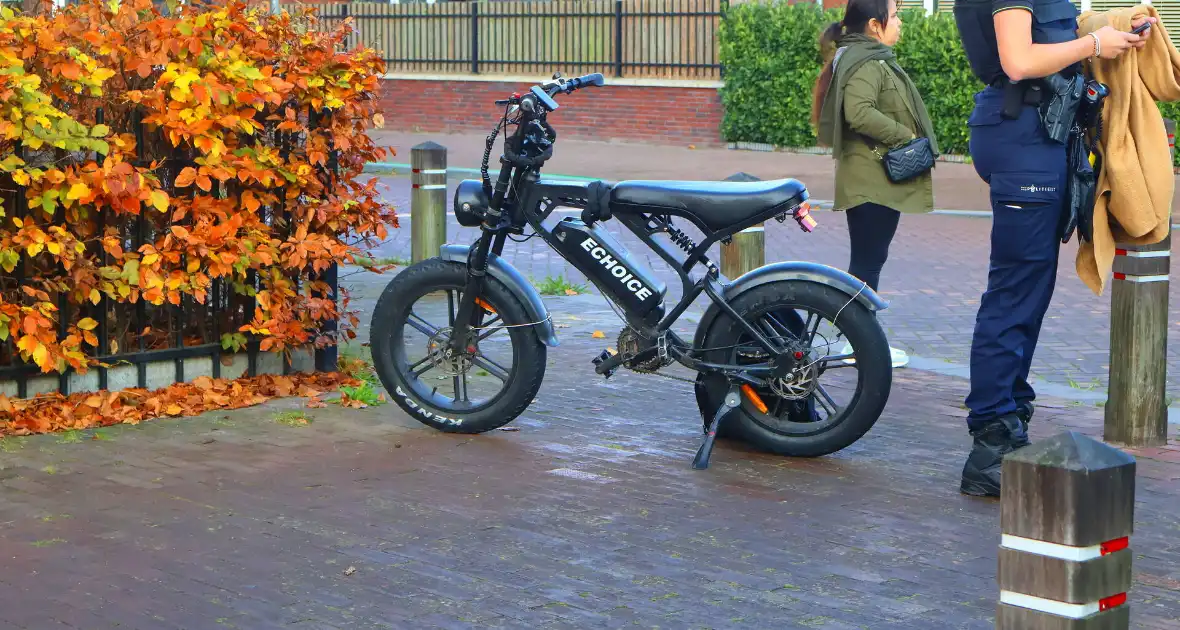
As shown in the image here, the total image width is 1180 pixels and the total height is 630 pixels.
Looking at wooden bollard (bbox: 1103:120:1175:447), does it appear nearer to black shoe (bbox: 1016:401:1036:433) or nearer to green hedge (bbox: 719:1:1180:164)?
black shoe (bbox: 1016:401:1036:433)

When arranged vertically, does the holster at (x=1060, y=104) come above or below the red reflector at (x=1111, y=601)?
above

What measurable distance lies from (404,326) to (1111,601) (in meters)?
3.88

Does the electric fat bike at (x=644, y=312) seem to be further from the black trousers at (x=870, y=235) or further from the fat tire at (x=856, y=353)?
the black trousers at (x=870, y=235)

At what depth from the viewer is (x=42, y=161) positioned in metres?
6.13

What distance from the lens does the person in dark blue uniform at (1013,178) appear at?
197 inches

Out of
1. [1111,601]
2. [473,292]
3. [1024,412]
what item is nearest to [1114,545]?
[1111,601]

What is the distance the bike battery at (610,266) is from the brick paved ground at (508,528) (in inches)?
21.4

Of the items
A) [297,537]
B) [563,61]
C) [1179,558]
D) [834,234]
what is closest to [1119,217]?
[1179,558]

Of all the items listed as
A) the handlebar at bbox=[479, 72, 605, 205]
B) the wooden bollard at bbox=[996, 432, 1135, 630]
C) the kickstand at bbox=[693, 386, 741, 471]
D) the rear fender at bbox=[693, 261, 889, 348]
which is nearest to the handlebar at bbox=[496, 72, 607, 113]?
the handlebar at bbox=[479, 72, 605, 205]

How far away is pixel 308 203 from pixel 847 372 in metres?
2.35

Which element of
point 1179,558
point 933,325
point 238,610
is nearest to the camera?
point 238,610

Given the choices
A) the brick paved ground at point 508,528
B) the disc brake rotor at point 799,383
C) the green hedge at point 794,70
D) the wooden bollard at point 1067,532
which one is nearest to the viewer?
the wooden bollard at point 1067,532

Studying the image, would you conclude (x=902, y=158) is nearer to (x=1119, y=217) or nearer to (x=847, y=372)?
(x=847, y=372)

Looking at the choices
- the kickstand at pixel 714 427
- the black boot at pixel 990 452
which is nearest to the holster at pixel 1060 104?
the black boot at pixel 990 452
